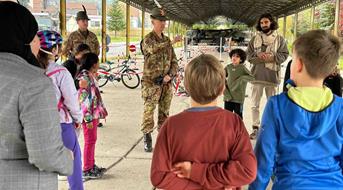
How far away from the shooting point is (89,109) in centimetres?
418

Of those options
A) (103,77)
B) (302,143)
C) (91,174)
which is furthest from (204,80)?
(103,77)

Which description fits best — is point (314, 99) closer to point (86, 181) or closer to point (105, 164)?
point (86, 181)

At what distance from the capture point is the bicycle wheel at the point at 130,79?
1158 cm

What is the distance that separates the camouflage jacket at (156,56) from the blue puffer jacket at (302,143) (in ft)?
10.4

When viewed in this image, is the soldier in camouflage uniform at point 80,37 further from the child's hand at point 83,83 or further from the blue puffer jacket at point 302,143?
the blue puffer jacket at point 302,143

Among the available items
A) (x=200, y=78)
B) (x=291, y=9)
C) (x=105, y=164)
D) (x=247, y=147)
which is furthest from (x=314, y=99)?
(x=291, y=9)

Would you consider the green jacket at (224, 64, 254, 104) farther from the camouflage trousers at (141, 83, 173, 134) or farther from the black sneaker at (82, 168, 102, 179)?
the black sneaker at (82, 168, 102, 179)

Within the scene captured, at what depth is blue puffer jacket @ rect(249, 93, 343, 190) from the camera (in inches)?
71.5

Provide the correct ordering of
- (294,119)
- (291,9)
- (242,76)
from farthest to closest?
(291,9) → (242,76) → (294,119)

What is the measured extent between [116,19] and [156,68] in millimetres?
59886

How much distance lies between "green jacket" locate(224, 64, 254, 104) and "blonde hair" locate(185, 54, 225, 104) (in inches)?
137

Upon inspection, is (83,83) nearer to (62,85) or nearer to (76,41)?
(62,85)

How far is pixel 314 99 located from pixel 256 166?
385 mm

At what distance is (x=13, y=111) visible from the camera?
1.68 m
